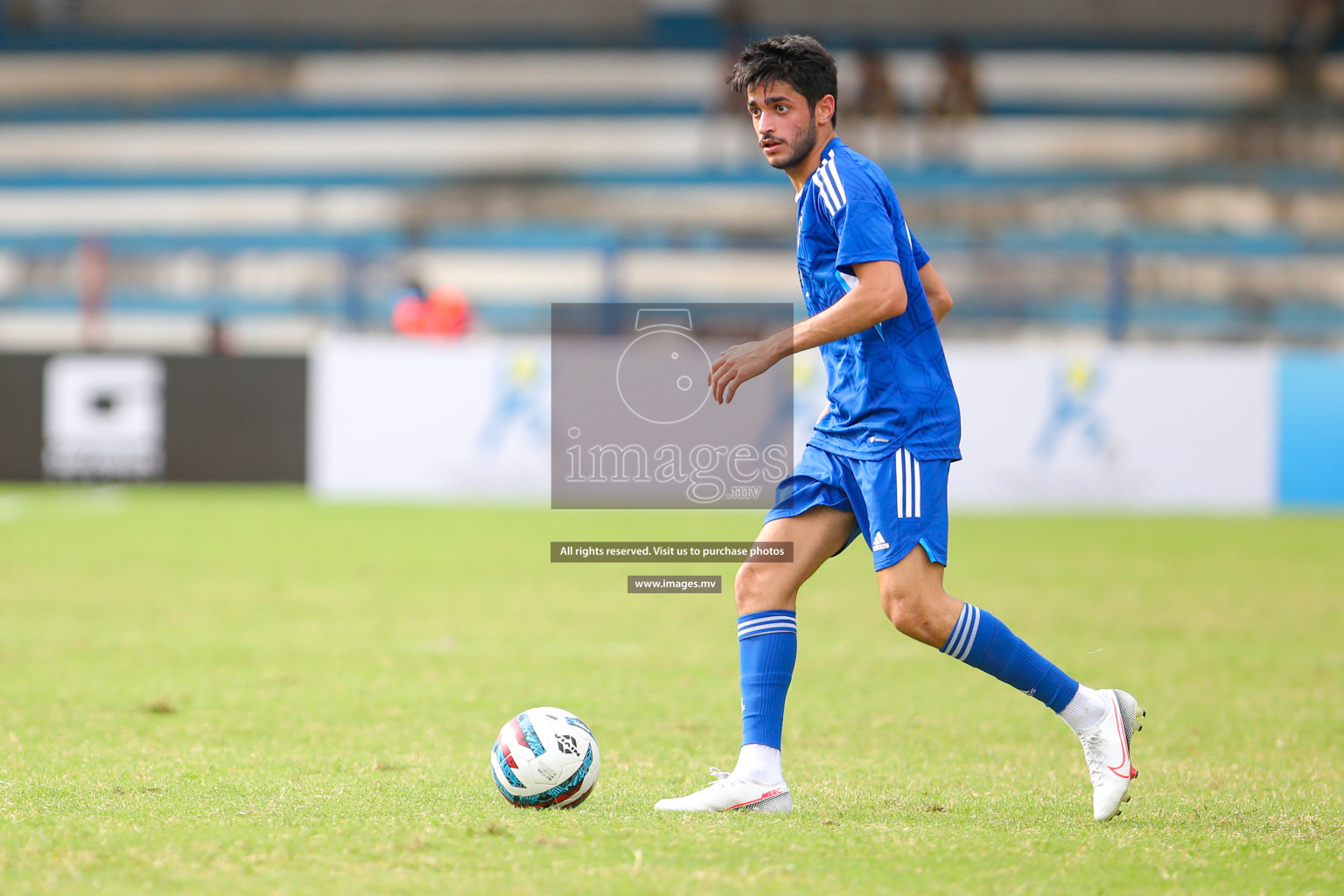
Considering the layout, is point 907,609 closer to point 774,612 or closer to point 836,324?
point 774,612

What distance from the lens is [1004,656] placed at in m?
3.69

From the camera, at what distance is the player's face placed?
12.2 feet

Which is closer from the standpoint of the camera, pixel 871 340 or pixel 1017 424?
pixel 871 340

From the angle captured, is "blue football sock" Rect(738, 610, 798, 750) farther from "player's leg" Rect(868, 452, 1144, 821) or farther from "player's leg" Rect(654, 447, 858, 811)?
"player's leg" Rect(868, 452, 1144, 821)

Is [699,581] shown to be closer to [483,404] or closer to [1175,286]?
[483,404]

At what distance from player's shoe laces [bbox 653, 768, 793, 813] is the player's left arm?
936 mm

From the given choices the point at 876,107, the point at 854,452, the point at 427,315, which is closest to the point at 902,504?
the point at 854,452

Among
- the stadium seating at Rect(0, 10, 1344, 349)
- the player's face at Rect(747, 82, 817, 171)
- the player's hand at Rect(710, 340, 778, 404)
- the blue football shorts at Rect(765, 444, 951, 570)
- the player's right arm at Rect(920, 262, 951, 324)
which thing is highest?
the stadium seating at Rect(0, 10, 1344, 349)

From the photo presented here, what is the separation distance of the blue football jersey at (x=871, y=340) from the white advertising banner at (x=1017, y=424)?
9.20m

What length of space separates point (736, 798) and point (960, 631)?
68 centimetres

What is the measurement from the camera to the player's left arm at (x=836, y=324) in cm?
352

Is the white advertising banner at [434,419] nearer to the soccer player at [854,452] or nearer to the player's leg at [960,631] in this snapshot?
the soccer player at [854,452]

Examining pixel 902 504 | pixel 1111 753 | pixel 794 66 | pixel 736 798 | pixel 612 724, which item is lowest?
pixel 612 724

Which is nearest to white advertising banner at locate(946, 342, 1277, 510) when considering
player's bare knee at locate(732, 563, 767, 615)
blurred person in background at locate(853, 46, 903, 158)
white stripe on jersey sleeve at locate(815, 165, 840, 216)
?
blurred person in background at locate(853, 46, 903, 158)
